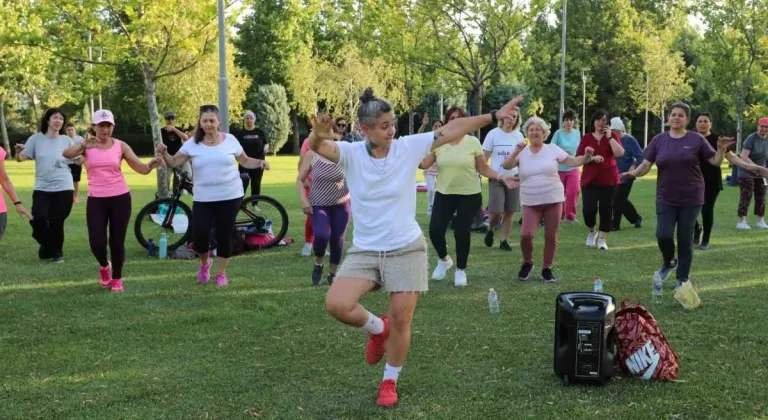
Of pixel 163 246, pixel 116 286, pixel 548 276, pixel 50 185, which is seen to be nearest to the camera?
pixel 116 286

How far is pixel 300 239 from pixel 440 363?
6.39m

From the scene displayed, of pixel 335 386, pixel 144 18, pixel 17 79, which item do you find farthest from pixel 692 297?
pixel 17 79

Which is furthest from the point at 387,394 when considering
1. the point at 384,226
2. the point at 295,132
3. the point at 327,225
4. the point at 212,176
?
the point at 295,132

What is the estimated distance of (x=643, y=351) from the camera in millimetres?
4699

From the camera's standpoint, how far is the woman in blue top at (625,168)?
11703mm

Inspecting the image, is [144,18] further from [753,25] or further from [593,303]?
[753,25]

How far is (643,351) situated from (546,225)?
325cm

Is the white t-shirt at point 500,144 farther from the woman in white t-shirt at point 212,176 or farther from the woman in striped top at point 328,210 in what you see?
the woman in white t-shirt at point 212,176

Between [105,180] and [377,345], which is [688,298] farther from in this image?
[105,180]

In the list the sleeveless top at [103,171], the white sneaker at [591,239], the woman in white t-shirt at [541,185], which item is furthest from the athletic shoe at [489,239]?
the sleeveless top at [103,171]

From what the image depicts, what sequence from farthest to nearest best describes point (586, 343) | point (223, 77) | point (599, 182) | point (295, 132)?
point (295, 132) < point (223, 77) < point (599, 182) < point (586, 343)

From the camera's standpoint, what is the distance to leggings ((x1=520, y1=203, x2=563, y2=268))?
25.7ft

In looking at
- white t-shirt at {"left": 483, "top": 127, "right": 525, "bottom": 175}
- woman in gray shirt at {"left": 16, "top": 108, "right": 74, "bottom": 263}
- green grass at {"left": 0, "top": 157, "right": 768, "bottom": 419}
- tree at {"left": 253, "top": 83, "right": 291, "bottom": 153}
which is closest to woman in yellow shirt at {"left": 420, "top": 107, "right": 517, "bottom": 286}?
green grass at {"left": 0, "top": 157, "right": 768, "bottom": 419}

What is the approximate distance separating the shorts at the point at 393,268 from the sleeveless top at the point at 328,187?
11.2 ft
